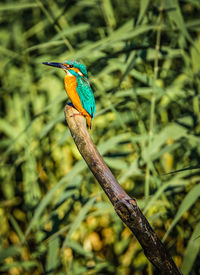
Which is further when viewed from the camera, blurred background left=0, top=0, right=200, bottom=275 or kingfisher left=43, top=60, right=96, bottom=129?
blurred background left=0, top=0, right=200, bottom=275

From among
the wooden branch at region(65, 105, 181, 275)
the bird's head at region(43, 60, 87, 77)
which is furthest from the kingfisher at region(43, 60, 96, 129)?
the wooden branch at region(65, 105, 181, 275)

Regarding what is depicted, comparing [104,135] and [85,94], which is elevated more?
[85,94]

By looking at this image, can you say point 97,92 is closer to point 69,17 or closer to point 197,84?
point 197,84

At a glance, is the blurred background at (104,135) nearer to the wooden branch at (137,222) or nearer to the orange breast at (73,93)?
the orange breast at (73,93)

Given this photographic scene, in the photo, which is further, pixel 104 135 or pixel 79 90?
pixel 104 135

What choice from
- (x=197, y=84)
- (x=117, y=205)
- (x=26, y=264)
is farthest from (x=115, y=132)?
(x=117, y=205)

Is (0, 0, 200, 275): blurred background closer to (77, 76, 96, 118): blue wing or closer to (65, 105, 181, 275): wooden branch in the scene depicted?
(77, 76, 96, 118): blue wing

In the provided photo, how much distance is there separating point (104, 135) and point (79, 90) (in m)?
0.48

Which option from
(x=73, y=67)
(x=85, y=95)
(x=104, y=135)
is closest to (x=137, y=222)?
(x=85, y=95)

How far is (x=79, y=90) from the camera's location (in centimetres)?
98

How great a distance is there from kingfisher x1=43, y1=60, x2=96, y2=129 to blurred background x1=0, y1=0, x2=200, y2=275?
10 cm

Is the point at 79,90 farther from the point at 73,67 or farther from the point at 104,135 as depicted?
the point at 104,135

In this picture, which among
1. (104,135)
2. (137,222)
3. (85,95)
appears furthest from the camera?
(104,135)

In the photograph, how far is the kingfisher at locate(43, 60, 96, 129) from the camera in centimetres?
97
